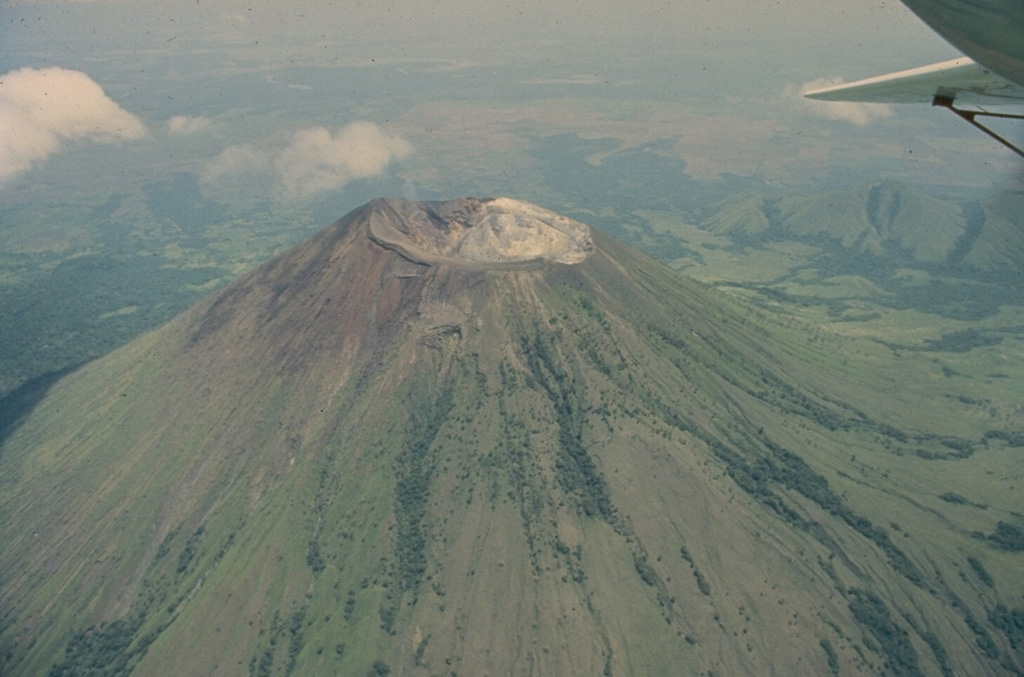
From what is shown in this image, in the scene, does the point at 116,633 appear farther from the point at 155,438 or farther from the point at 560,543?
the point at 560,543

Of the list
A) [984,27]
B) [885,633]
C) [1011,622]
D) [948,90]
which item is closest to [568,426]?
[885,633]

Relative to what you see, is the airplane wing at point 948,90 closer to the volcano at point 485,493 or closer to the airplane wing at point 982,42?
the airplane wing at point 982,42

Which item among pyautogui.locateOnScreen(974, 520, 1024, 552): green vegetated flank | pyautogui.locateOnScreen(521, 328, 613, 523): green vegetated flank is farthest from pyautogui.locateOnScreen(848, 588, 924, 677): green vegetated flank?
pyautogui.locateOnScreen(521, 328, 613, 523): green vegetated flank

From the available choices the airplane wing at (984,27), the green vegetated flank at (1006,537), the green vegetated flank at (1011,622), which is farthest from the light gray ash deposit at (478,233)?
the airplane wing at (984,27)

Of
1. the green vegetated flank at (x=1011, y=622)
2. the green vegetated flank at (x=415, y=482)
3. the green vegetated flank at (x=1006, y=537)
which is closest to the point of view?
the green vegetated flank at (x=1011, y=622)

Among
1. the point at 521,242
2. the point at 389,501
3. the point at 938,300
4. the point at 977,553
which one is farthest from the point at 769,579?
the point at 938,300

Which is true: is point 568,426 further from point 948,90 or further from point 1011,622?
point 948,90
